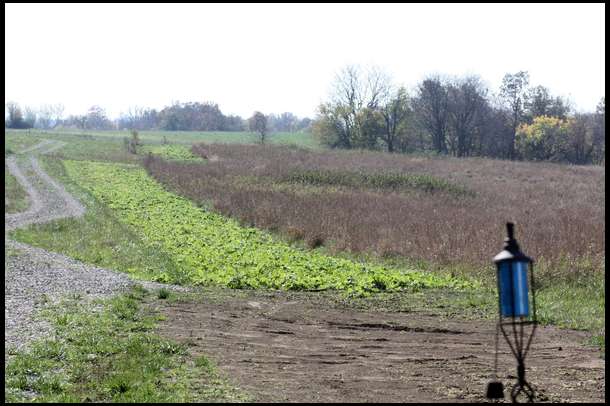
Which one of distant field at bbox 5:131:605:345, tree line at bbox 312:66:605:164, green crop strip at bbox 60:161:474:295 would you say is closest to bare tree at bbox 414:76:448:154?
tree line at bbox 312:66:605:164

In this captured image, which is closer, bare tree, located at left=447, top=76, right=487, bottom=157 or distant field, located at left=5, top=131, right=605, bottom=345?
distant field, located at left=5, top=131, right=605, bottom=345

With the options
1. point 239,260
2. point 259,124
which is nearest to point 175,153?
point 259,124

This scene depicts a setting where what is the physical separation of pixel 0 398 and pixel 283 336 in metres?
4.16

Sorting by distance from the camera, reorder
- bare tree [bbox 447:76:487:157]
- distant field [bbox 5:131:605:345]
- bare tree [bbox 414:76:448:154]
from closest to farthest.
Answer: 1. distant field [bbox 5:131:605:345]
2. bare tree [bbox 447:76:487:157]
3. bare tree [bbox 414:76:448:154]

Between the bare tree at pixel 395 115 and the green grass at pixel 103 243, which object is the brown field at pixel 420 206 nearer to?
the green grass at pixel 103 243

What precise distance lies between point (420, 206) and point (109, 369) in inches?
809

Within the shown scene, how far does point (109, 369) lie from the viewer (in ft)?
26.3

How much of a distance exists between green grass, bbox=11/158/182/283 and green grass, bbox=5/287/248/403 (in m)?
5.36

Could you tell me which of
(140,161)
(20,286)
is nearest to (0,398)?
(20,286)

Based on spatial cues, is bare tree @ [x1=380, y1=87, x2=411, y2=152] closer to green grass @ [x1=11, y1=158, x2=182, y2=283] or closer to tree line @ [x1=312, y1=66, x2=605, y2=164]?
tree line @ [x1=312, y1=66, x2=605, y2=164]

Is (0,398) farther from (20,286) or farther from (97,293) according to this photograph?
(20,286)

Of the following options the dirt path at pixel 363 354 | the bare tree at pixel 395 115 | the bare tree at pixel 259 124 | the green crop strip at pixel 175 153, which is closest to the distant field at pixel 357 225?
the dirt path at pixel 363 354

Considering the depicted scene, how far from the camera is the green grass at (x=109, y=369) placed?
6.92m

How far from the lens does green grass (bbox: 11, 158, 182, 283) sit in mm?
17469
